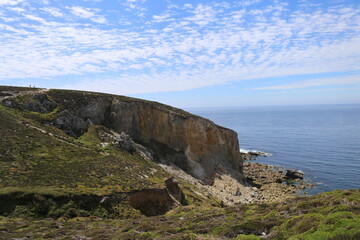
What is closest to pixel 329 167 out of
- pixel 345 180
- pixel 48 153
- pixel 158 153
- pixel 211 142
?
pixel 345 180

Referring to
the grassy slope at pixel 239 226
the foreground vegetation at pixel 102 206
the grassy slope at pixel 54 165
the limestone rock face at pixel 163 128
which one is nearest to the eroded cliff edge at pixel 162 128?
→ the limestone rock face at pixel 163 128

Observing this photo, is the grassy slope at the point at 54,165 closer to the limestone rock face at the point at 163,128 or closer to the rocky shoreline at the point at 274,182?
the limestone rock face at the point at 163,128

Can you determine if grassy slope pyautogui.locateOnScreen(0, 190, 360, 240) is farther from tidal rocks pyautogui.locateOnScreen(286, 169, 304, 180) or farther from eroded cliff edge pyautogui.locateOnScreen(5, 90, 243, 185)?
tidal rocks pyautogui.locateOnScreen(286, 169, 304, 180)

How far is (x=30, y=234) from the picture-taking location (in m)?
15.4

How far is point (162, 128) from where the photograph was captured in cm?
6047

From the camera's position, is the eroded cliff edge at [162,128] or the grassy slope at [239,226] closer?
the grassy slope at [239,226]

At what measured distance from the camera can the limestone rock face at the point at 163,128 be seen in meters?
55.7

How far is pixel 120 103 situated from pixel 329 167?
→ 6040 centimetres

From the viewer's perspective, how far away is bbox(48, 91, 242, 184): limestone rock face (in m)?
55.7

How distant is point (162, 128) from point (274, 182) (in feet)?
108

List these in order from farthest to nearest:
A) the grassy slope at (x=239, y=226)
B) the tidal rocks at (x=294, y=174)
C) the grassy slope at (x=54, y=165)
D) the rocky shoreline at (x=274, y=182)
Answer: the tidal rocks at (x=294, y=174) < the rocky shoreline at (x=274, y=182) < the grassy slope at (x=54, y=165) < the grassy slope at (x=239, y=226)

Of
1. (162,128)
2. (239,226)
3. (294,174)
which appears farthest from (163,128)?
(239,226)

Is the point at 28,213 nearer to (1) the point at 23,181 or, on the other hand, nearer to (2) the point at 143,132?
(1) the point at 23,181

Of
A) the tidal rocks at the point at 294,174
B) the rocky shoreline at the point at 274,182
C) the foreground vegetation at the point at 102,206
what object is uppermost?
the foreground vegetation at the point at 102,206
